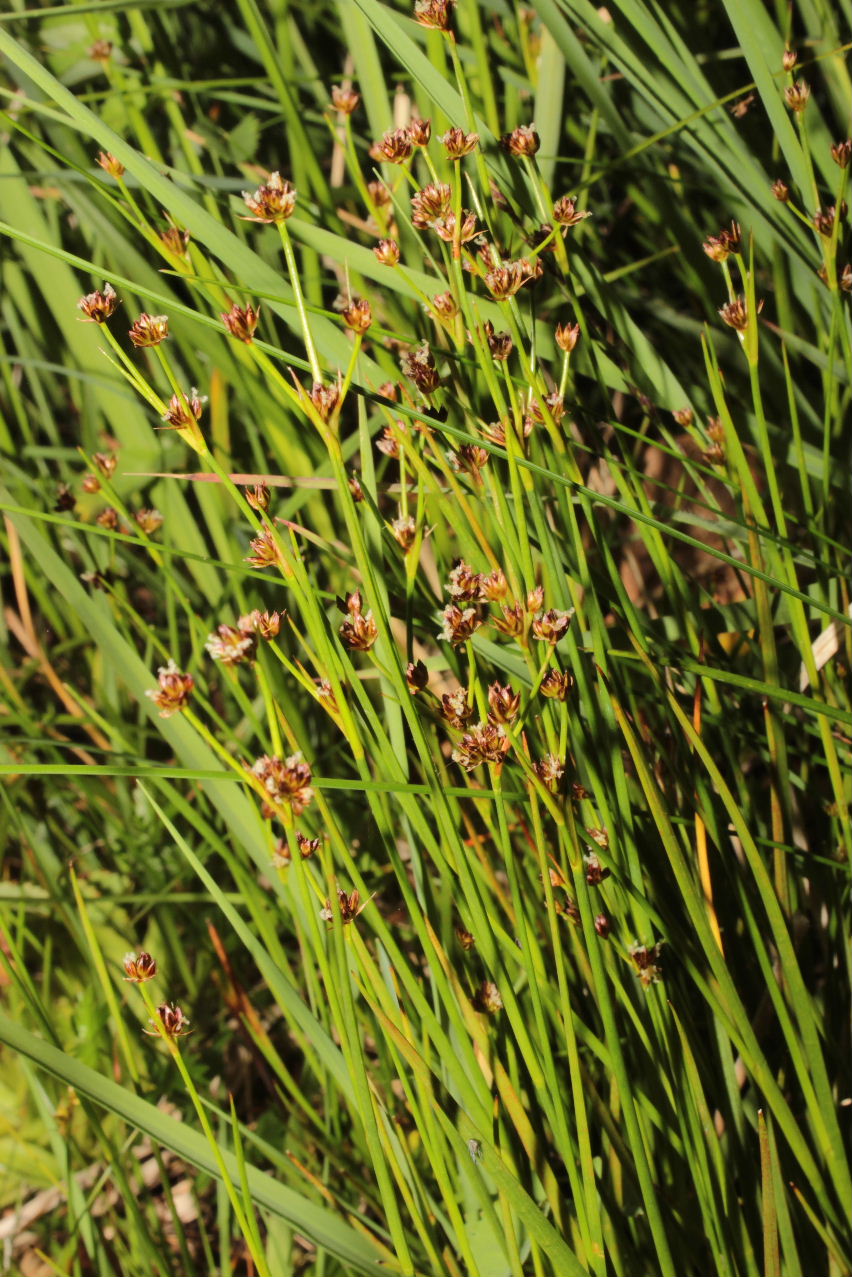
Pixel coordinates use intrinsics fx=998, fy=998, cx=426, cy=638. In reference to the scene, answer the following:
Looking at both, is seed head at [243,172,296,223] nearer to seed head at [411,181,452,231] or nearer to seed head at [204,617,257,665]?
seed head at [411,181,452,231]

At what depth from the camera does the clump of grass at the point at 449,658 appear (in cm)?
57

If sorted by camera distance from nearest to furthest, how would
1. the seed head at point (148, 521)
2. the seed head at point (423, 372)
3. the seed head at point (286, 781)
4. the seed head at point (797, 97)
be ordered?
1. the seed head at point (286, 781)
2. the seed head at point (423, 372)
3. the seed head at point (797, 97)
4. the seed head at point (148, 521)

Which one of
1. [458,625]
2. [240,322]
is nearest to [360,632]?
[458,625]

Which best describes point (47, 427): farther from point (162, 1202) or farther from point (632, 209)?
point (162, 1202)

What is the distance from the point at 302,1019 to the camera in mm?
619

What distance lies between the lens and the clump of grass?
57cm

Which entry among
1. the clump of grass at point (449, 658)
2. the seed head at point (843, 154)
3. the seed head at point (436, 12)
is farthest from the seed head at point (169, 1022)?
the seed head at point (843, 154)

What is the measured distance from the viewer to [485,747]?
0.51 meters

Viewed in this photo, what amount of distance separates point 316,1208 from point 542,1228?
0.14m

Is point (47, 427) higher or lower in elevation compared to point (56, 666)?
higher

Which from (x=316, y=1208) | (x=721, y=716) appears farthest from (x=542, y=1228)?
(x=721, y=716)

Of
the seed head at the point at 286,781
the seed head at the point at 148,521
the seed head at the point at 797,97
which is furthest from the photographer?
the seed head at the point at 148,521

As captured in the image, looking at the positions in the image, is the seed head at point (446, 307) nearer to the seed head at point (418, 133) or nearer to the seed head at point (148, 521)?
the seed head at point (418, 133)

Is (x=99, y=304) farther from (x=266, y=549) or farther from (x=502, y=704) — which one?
(x=502, y=704)
